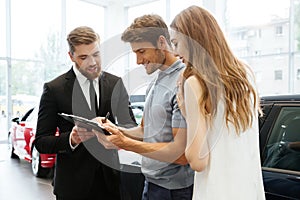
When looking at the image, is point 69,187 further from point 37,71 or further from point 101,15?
point 101,15

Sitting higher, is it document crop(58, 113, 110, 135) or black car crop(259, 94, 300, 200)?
document crop(58, 113, 110, 135)

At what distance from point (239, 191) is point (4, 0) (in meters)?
9.19

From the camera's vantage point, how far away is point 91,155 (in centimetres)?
144

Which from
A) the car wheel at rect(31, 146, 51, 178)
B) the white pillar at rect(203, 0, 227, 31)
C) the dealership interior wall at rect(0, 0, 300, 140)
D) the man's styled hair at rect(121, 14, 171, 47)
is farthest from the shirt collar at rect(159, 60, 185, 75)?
the white pillar at rect(203, 0, 227, 31)

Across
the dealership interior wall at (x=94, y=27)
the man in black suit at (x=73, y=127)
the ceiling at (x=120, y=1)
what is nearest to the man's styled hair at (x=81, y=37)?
the man in black suit at (x=73, y=127)

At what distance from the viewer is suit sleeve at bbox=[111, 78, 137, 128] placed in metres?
1.52

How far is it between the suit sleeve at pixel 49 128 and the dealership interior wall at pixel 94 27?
17.3 feet

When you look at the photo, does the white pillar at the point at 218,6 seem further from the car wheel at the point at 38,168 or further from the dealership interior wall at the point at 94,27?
the car wheel at the point at 38,168

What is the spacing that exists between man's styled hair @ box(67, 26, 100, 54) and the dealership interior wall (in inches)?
202

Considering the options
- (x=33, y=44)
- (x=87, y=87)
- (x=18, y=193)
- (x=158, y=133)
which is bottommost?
(x=18, y=193)

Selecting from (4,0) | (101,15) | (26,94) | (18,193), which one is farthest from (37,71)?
(18,193)

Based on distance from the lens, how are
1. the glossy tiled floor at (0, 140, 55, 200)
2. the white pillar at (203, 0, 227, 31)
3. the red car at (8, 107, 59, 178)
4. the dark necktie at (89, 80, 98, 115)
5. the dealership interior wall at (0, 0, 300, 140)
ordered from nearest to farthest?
the dark necktie at (89, 80, 98, 115) → the glossy tiled floor at (0, 140, 55, 200) → the red car at (8, 107, 59, 178) → the dealership interior wall at (0, 0, 300, 140) → the white pillar at (203, 0, 227, 31)

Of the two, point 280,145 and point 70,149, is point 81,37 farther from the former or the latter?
point 280,145

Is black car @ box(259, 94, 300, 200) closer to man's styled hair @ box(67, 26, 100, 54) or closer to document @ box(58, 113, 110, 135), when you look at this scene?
document @ box(58, 113, 110, 135)
